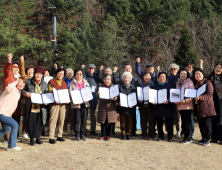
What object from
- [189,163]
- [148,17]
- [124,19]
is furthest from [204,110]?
[148,17]

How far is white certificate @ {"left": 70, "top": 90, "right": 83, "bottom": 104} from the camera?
707 cm

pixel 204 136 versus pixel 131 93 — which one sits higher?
pixel 131 93

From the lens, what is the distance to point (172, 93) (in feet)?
23.0

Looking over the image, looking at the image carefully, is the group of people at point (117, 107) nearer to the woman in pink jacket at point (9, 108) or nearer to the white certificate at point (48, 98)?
the woman in pink jacket at point (9, 108)

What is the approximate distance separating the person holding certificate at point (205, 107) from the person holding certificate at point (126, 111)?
6.05 ft

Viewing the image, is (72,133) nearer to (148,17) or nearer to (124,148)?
(124,148)

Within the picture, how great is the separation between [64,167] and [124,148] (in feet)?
6.44

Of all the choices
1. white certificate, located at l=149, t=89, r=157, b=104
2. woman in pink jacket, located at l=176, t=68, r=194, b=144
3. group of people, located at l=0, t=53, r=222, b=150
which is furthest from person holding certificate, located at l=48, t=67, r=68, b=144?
woman in pink jacket, located at l=176, t=68, r=194, b=144

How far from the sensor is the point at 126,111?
24.0 feet

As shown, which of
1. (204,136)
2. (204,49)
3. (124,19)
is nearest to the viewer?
(204,136)

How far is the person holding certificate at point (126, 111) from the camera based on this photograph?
732 centimetres

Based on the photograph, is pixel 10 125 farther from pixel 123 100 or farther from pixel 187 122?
pixel 187 122

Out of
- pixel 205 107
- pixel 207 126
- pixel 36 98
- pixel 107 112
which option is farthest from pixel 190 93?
pixel 36 98

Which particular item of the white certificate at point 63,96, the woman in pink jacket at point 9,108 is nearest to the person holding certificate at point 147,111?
the white certificate at point 63,96
